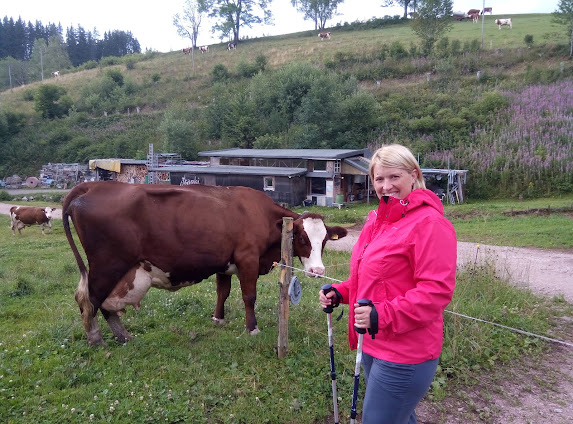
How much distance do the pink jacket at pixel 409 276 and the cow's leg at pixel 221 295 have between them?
403cm

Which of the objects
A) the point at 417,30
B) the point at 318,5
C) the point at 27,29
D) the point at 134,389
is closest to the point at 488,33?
the point at 417,30

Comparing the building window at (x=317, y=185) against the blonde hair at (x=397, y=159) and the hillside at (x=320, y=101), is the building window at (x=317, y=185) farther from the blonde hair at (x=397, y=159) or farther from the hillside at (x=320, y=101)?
the blonde hair at (x=397, y=159)

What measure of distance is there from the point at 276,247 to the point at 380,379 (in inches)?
156

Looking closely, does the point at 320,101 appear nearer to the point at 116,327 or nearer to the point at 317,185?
the point at 317,185

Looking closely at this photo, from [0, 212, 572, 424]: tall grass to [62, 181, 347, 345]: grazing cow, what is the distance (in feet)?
1.84

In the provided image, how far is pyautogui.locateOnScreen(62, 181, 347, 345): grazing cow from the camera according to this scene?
532 centimetres

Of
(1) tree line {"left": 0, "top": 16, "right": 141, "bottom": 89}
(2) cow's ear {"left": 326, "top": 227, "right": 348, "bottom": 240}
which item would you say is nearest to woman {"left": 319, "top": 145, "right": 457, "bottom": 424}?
(2) cow's ear {"left": 326, "top": 227, "right": 348, "bottom": 240}

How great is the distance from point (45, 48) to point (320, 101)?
8417 cm

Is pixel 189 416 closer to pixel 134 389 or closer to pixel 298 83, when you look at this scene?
pixel 134 389

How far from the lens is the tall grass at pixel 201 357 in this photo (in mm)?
4227

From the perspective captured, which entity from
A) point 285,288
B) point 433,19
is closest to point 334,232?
point 285,288

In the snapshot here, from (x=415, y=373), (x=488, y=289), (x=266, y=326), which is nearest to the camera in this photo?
(x=415, y=373)

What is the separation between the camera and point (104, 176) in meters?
38.6

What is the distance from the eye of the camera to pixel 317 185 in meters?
27.1
